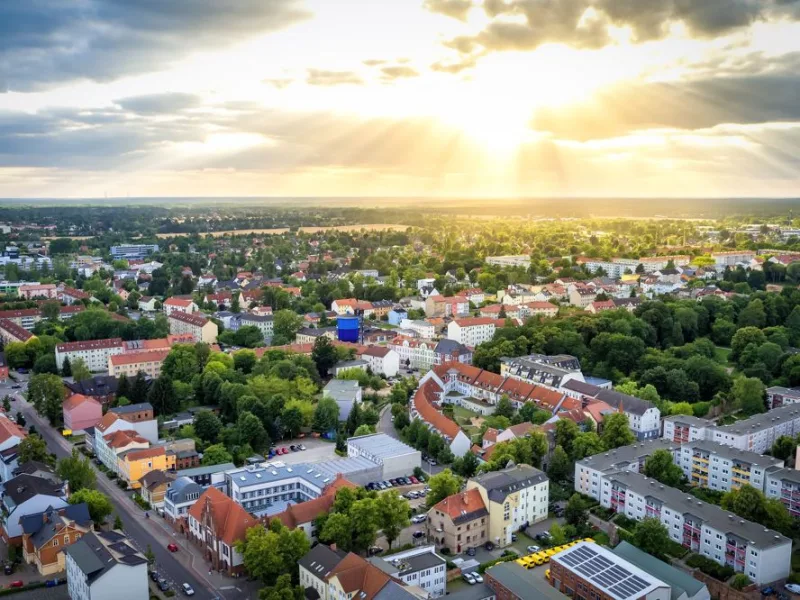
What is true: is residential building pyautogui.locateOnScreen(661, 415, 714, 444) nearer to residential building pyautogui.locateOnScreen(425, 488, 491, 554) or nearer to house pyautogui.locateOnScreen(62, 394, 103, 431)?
residential building pyautogui.locateOnScreen(425, 488, 491, 554)

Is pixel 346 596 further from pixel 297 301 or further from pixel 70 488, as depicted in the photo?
pixel 297 301

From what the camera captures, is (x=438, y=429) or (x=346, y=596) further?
(x=438, y=429)

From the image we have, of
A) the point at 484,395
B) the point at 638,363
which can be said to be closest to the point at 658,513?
the point at 484,395

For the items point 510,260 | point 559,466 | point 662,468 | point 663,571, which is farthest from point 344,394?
point 510,260

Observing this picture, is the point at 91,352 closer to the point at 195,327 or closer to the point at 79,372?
the point at 79,372

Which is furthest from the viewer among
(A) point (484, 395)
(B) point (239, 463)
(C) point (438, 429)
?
(A) point (484, 395)

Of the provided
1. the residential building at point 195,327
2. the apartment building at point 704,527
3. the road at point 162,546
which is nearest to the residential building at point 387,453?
the apartment building at point 704,527

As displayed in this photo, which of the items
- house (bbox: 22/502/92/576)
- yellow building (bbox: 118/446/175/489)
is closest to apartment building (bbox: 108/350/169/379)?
yellow building (bbox: 118/446/175/489)
